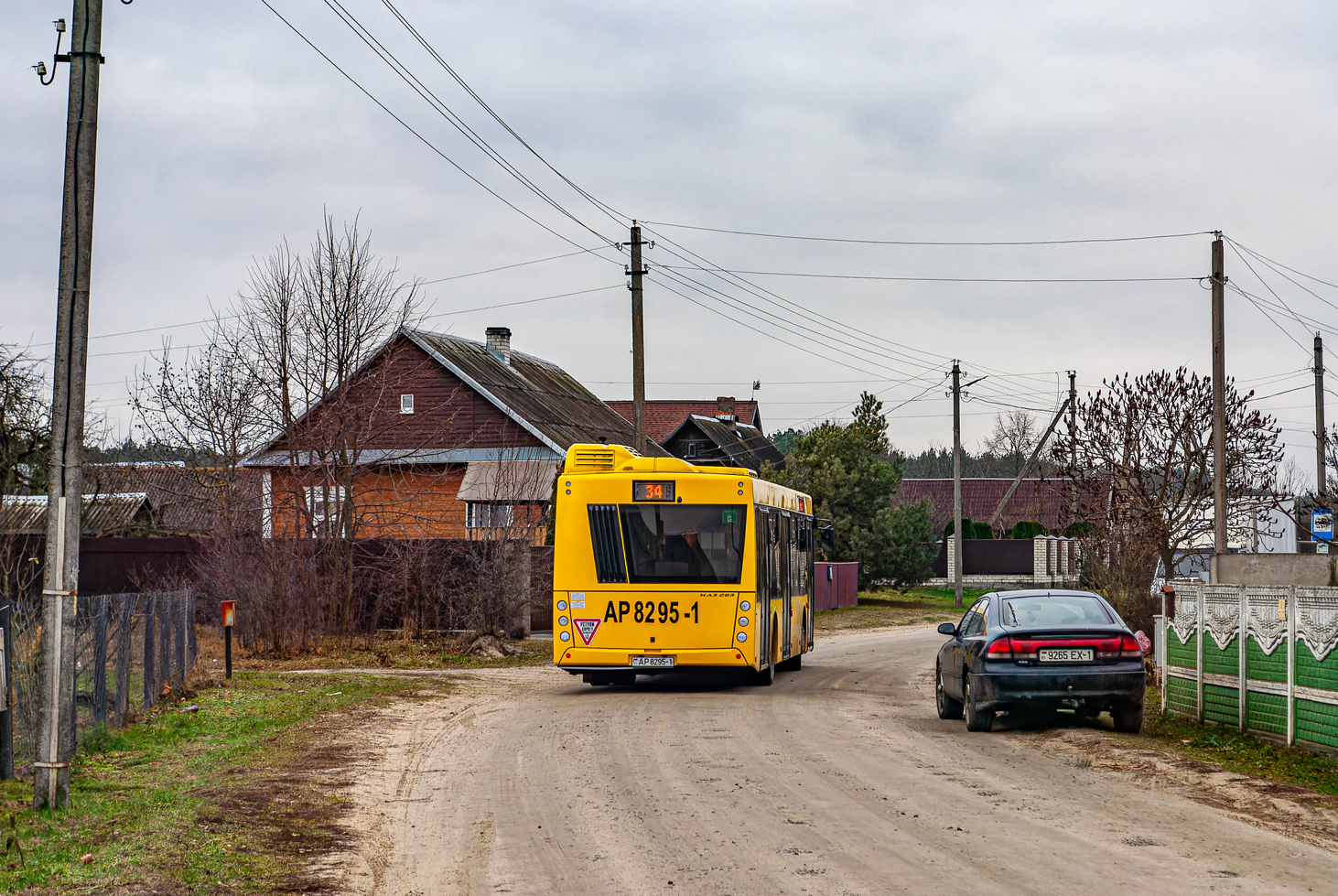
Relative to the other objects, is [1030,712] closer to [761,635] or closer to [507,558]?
[761,635]

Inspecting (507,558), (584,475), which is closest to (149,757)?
(584,475)

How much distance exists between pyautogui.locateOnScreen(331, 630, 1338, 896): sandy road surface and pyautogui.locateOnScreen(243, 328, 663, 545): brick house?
11.9 meters

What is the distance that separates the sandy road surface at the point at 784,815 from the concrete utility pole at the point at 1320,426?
32837 mm

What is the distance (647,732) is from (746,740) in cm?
128

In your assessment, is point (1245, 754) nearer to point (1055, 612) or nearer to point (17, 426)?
point (1055, 612)

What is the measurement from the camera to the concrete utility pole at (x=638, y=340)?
29016mm

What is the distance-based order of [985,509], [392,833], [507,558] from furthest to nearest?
[985,509] → [507,558] → [392,833]

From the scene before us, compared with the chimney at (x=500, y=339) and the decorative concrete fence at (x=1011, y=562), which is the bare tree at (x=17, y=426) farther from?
the decorative concrete fence at (x=1011, y=562)

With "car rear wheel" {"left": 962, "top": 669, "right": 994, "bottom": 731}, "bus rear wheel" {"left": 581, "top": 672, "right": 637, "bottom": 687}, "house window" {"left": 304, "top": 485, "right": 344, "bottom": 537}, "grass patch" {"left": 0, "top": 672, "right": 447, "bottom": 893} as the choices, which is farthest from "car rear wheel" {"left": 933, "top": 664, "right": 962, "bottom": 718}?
"house window" {"left": 304, "top": 485, "right": 344, "bottom": 537}

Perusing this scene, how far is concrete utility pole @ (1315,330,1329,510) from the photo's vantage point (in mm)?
43188

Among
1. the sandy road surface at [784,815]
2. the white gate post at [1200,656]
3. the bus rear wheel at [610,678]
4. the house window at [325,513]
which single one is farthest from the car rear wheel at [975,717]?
the house window at [325,513]

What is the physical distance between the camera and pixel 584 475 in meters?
19.8

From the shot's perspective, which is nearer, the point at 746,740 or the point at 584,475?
the point at 746,740

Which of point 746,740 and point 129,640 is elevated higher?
point 129,640
